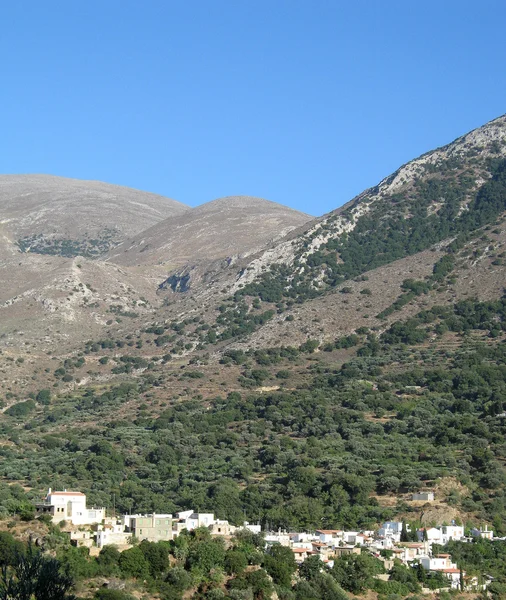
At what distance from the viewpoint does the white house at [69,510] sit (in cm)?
6259

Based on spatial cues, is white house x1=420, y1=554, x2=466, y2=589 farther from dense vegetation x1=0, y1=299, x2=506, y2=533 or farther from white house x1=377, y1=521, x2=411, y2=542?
dense vegetation x1=0, y1=299, x2=506, y2=533

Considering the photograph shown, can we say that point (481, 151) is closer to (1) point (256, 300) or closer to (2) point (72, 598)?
(1) point (256, 300)

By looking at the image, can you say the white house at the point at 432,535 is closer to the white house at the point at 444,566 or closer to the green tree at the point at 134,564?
the white house at the point at 444,566

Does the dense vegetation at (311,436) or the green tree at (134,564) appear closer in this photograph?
the green tree at (134,564)

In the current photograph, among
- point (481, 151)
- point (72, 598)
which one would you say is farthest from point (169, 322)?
point (72, 598)

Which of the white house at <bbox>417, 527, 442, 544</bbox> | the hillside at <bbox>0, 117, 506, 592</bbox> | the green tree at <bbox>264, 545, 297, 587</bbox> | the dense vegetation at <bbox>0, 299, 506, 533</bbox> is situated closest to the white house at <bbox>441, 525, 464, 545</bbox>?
the white house at <bbox>417, 527, 442, 544</bbox>

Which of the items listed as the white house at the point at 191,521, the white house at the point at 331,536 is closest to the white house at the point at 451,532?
the white house at the point at 331,536

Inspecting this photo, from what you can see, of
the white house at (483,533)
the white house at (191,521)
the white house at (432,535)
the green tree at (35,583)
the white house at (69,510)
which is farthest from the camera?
the white house at (483,533)

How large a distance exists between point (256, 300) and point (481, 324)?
91.1 ft

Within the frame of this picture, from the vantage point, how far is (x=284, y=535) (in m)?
67.2

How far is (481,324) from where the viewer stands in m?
117

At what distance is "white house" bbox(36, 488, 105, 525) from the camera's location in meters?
62.6

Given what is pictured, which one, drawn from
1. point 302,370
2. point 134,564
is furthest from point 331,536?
point 302,370

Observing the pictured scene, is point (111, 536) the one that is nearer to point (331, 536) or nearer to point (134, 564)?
point (134, 564)
